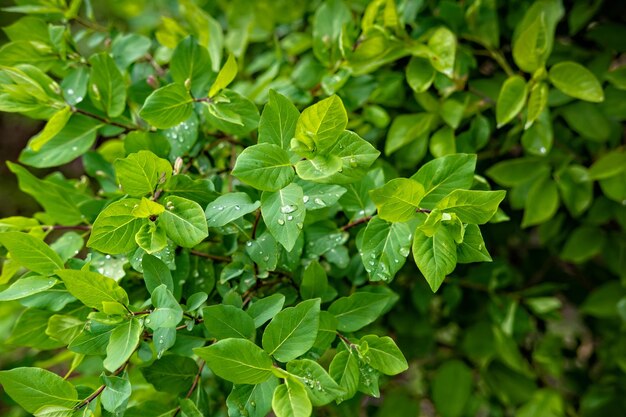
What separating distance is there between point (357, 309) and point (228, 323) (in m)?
0.16

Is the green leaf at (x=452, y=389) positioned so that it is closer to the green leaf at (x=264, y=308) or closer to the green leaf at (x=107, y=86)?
the green leaf at (x=264, y=308)

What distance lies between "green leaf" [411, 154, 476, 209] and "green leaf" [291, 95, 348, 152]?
106mm

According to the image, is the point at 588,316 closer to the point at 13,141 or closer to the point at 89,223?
the point at 89,223

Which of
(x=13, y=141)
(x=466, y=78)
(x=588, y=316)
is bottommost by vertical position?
(x=13, y=141)

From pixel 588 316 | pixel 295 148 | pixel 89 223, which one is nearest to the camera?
pixel 295 148

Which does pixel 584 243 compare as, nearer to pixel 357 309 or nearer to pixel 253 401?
pixel 357 309

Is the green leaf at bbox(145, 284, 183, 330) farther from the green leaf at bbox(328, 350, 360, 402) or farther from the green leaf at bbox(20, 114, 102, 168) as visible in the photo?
the green leaf at bbox(20, 114, 102, 168)

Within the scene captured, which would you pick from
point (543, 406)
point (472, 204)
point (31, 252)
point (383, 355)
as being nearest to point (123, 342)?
point (31, 252)

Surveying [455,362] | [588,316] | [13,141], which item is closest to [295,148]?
[455,362]

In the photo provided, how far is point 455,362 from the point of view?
1.19 meters

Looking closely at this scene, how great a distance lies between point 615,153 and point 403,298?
0.44 m

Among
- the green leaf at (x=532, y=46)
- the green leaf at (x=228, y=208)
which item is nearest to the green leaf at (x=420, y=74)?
the green leaf at (x=532, y=46)

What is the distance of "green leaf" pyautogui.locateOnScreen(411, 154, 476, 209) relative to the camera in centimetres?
63

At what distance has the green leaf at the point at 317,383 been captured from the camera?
Answer: 56cm
